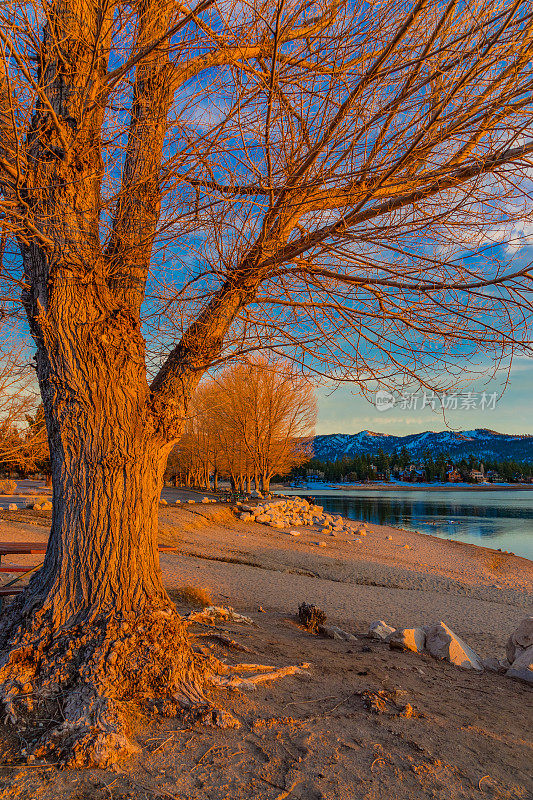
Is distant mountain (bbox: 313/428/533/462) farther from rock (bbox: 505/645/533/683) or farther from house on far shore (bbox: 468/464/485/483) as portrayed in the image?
rock (bbox: 505/645/533/683)

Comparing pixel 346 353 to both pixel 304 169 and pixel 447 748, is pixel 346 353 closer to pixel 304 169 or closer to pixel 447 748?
pixel 304 169

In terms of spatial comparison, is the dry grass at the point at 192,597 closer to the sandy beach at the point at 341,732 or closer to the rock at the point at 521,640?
the sandy beach at the point at 341,732

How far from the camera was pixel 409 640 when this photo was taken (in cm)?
433

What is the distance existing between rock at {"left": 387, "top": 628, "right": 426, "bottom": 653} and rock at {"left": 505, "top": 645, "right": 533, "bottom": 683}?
29.4 inches

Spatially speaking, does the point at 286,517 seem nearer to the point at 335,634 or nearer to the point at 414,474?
the point at 335,634

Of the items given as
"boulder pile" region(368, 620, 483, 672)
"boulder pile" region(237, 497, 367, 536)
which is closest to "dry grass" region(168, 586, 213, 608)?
"boulder pile" region(368, 620, 483, 672)

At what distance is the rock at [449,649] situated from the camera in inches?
161

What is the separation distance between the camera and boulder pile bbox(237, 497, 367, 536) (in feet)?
53.9

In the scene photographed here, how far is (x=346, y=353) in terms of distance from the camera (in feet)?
12.1

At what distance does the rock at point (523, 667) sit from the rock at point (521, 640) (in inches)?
5.8

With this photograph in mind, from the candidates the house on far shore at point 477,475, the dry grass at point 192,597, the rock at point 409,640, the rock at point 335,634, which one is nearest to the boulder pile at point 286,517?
the dry grass at point 192,597

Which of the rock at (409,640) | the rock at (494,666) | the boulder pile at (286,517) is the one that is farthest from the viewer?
the boulder pile at (286,517)

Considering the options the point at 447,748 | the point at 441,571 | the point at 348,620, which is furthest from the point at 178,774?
the point at 441,571

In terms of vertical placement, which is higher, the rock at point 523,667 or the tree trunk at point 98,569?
the tree trunk at point 98,569
